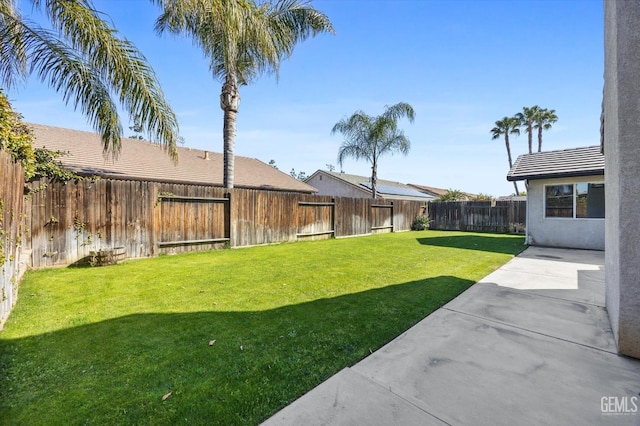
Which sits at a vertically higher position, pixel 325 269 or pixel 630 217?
pixel 630 217

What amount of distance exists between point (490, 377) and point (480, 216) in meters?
15.9

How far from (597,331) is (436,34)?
828cm

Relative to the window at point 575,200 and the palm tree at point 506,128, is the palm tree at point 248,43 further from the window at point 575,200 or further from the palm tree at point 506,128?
the palm tree at point 506,128

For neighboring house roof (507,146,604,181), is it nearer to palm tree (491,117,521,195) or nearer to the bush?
the bush

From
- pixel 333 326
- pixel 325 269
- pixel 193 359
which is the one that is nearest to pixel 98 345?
pixel 193 359

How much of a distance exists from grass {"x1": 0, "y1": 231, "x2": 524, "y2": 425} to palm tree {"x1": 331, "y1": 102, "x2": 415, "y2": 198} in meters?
13.1

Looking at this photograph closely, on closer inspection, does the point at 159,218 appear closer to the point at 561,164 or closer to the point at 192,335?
the point at 192,335

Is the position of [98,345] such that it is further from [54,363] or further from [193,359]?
[193,359]

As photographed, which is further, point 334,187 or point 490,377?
point 334,187

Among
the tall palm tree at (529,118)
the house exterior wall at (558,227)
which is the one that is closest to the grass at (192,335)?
the house exterior wall at (558,227)

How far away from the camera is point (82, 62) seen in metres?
5.14

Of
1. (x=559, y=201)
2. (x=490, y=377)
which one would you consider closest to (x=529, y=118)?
(x=559, y=201)

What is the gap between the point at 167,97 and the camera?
596 cm

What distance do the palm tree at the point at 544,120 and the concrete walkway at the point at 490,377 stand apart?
33.0 meters
